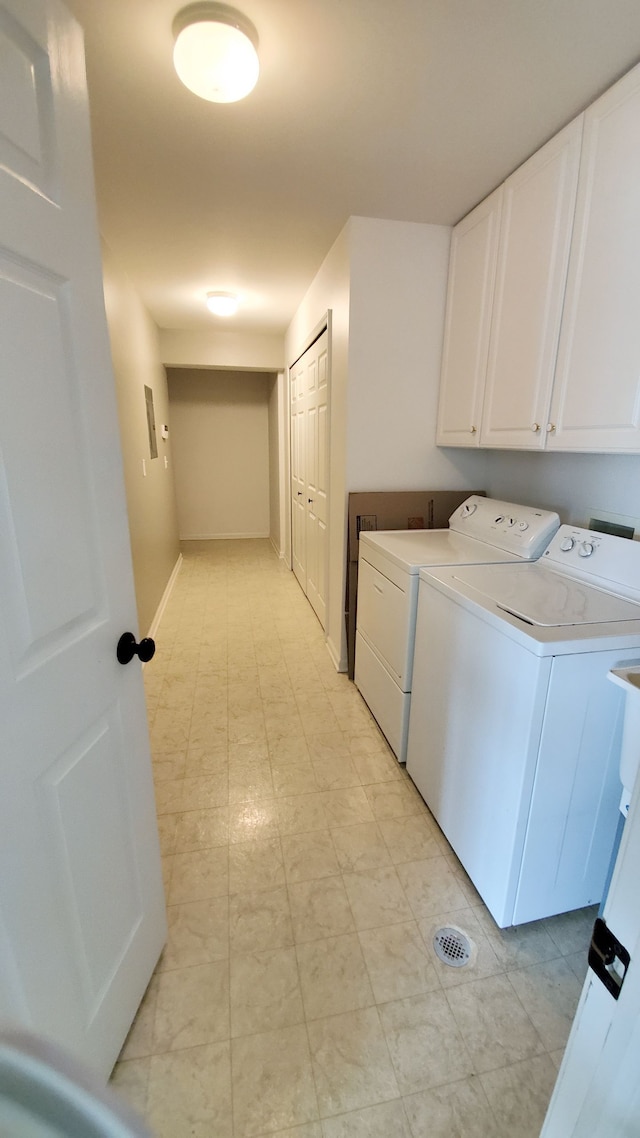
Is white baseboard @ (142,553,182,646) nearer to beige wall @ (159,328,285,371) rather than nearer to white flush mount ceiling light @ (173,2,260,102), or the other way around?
beige wall @ (159,328,285,371)

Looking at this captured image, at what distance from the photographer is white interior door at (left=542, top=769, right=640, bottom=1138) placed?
506mm

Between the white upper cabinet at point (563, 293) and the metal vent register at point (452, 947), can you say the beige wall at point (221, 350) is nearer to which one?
the white upper cabinet at point (563, 293)

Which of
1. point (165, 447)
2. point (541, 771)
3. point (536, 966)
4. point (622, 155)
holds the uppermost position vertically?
point (622, 155)

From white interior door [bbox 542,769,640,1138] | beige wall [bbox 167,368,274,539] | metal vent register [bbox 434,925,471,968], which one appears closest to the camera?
white interior door [bbox 542,769,640,1138]

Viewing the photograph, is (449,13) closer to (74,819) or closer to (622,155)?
(622,155)

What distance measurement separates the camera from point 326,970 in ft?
4.18

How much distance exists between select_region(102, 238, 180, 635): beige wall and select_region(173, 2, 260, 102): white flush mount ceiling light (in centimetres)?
124

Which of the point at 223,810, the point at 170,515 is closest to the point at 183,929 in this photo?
the point at 223,810

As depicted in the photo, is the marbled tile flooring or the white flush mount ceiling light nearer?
the marbled tile flooring

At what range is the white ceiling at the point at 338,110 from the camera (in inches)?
47.7

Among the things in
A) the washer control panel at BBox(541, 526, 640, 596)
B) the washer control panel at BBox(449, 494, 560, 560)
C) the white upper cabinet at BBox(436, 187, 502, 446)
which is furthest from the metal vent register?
the white upper cabinet at BBox(436, 187, 502, 446)

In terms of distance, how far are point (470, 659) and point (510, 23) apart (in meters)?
1.73

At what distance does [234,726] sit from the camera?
235 cm

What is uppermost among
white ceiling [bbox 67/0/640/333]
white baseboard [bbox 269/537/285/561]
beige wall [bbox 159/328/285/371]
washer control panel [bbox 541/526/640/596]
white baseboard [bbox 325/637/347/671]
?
white ceiling [bbox 67/0/640/333]
